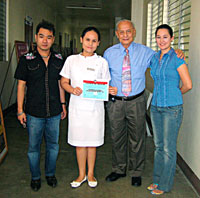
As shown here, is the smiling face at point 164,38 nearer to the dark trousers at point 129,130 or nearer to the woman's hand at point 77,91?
the dark trousers at point 129,130

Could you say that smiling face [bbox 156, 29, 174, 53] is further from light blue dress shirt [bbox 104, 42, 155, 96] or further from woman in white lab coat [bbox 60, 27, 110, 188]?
woman in white lab coat [bbox 60, 27, 110, 188]

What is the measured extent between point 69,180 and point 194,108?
5.08 feet

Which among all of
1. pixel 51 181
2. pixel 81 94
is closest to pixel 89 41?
pixel 81 94

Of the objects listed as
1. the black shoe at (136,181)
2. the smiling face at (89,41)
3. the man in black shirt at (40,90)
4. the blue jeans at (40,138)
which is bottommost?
the black shoe at (136,181)

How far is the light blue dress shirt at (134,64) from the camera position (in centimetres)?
293

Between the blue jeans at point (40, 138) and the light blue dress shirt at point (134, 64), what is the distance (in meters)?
0.71

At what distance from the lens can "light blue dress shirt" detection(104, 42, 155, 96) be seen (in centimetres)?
293

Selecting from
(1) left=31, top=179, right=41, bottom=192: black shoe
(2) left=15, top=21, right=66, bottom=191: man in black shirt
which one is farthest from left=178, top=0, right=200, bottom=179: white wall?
(1) left=31, top=179, right=41, bottom=192: black shoe

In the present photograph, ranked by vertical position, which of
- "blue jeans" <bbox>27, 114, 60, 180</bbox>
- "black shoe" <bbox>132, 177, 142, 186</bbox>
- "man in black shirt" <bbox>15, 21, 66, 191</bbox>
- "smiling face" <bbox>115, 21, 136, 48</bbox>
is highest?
"smiling face" <bbox>115, 21, 136, 48</bbox>

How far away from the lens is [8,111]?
267 inches

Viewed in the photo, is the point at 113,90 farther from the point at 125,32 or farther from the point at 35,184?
the point at 35,184

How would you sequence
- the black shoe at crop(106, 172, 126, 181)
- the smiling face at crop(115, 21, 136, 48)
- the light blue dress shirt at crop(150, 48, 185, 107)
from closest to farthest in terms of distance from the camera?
the light blue dress shirt at crop(150, 48, 185, 107)
the smiling face at crop(115, 21, 136, 48)
the black shoe at crop(106, 172, 126, 181)

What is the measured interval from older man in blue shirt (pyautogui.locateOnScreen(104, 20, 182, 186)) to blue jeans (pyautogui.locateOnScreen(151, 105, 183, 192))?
21cm

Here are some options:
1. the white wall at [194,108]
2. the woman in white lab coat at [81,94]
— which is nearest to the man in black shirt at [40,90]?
the woman in white lab coat at [81,94]
